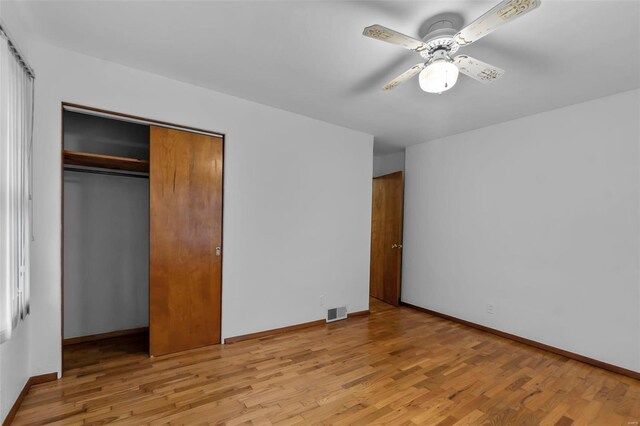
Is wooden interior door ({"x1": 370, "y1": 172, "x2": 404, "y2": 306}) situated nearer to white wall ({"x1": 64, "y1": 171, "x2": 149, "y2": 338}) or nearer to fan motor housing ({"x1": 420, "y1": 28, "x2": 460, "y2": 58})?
fan motor housing ({"x1": 420, "y1": 28, "x2": 460, "y2": 58})

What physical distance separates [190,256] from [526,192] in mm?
3863

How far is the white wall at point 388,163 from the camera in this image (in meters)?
5.36

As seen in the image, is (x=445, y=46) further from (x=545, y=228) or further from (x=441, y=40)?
(x=545, y=228)

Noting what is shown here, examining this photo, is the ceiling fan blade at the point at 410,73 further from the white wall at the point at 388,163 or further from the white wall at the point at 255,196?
the white wall at the point at 388,163

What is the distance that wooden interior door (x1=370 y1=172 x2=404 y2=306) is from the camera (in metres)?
4.86

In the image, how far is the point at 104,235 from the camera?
321 centimetres

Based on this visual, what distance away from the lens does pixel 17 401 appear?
6.41 ft

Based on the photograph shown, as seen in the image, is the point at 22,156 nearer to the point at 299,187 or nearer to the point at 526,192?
the point at 299,187

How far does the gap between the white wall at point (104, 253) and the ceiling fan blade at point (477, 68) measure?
3445mm

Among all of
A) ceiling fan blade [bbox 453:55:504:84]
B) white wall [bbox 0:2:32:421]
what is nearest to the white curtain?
white wall [bbox 0:2:32:421]

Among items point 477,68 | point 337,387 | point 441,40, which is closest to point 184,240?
point 337,387

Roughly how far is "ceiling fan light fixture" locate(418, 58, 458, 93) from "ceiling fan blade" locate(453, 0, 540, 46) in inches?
5.9

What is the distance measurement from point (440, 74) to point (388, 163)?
3.84m

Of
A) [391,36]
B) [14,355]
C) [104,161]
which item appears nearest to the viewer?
[391,36]
